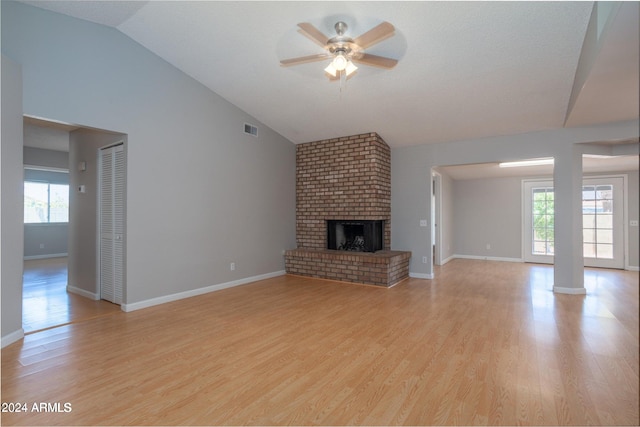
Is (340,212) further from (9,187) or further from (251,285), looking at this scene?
(9,187)

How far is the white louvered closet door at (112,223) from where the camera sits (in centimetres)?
401

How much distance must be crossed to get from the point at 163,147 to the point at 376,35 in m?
2.90

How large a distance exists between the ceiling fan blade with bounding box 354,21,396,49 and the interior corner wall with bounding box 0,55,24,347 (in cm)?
298

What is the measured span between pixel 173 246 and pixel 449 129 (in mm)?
4193

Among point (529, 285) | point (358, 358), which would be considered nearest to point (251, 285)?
point (358, 358)

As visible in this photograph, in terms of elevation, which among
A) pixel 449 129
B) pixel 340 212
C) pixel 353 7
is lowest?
pixel 340 212

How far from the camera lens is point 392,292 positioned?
186 inches

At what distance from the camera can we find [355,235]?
233 inches

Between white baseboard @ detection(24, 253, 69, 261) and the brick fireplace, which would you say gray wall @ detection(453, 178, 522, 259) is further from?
white baseboard @ detection(24, 253, 69, 261)

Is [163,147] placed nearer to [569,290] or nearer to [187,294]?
[187,294]

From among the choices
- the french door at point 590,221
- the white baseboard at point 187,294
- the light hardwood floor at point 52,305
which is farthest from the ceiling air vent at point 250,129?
the french door at point 590,221

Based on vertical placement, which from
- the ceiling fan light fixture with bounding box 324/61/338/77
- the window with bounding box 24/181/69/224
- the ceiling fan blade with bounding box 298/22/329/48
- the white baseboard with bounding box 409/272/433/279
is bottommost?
the white baseboard with bounding box 409/272/433/279

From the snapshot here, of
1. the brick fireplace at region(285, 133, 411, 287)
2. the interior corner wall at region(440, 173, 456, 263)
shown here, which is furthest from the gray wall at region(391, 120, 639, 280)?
the interior corner wall at region(440, 173, 456, 263)

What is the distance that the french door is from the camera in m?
1.14
